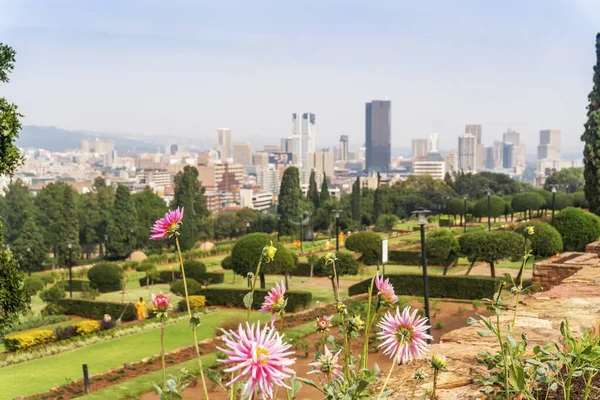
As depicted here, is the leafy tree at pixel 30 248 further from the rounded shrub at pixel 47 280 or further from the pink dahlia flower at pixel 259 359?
the pink dahlia flower at pixel 259 359

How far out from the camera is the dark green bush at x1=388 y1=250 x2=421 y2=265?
2502 cm

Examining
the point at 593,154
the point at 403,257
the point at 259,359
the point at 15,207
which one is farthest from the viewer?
the point at 15,207

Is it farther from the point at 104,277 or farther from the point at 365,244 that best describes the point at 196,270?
the point at 365,244

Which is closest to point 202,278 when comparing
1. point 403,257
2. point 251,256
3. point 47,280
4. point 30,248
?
point 251,256

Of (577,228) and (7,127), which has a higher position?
(7,127)

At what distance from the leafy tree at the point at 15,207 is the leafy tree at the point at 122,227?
7571 mm

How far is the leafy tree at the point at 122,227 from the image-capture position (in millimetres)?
40500

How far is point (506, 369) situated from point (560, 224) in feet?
61.1

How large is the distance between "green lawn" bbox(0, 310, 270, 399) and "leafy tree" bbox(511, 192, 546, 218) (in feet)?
81.1

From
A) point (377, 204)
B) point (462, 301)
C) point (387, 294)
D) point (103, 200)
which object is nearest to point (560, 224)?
point (462, 301)

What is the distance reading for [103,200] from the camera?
162 ft

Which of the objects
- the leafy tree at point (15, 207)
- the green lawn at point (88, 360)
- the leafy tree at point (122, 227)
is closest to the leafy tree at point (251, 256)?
the green lawn at point (88, 360)

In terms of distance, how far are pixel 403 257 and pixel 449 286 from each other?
29.3 feet

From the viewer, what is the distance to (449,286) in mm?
16406
